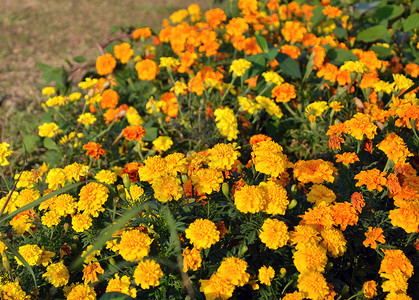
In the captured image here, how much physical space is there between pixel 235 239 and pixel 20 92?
3.37 metres

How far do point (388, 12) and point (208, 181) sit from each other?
2550 millimetres

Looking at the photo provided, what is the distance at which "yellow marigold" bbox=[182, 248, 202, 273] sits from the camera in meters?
1.36

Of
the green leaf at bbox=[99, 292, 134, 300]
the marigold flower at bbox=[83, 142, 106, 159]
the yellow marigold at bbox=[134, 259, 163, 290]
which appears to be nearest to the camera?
the green leaf at bbox=[99, 292, 134, 300]

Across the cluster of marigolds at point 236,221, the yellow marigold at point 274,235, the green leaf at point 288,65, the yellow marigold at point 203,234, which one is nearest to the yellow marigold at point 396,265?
the cluster of marigolds at point 236,221

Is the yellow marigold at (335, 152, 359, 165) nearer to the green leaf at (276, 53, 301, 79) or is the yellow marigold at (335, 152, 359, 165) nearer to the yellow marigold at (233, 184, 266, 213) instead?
the yellow marigold at (233, 184, 266, 213)

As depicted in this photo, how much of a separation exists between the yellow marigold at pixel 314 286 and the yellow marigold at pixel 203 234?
35 cm

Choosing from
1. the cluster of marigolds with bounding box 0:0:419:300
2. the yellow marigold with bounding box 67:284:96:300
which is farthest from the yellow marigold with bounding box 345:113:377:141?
the yellow marigold with bounding box 67:284:96:300

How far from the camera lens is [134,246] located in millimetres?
1392

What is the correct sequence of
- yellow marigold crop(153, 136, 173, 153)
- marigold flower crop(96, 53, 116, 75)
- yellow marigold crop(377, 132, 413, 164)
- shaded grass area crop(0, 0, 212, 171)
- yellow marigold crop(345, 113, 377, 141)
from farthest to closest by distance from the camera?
shaded grass area crop(0, 0, 212, 171), marigold flower crop(96, 53, 116, 75), yellow marigold crop(153, 136, 173, 153), yellow marigold crop(345, 113, 377, 141), yellow marigold crop(377, 132, 413, 164)

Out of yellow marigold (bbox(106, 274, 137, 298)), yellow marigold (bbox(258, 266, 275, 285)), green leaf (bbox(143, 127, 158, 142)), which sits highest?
yellow marigold (bbox(106, 274, 137, 298))

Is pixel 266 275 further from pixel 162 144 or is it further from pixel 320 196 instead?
pixel 162 144

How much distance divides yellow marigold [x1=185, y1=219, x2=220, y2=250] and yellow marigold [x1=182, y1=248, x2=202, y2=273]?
0.03m

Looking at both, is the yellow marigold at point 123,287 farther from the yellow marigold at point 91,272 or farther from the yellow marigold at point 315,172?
the yellow marigold at point 315,172

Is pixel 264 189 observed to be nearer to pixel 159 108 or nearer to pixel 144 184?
pixel 144 184
